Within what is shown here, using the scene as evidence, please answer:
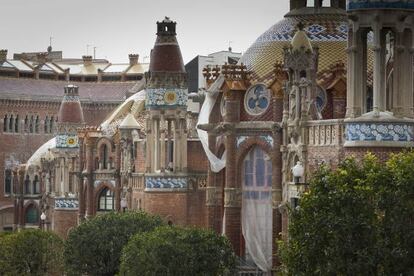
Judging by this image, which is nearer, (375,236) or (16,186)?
(375,236)

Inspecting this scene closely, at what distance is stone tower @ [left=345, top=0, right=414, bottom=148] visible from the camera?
47219 mm

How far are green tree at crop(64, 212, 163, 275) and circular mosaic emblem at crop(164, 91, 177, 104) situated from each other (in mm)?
7870

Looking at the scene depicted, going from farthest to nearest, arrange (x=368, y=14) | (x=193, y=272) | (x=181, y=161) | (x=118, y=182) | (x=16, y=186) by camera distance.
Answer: (x=16, y=186) < (x=118, y=182) < (x=181, y=161) < (x=193, y=272) < (x=368, y=14)

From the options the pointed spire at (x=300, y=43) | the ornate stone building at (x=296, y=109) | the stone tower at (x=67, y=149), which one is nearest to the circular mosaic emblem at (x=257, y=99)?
the ornate stone building at (x=296, y=109)

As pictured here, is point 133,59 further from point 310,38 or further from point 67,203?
point 310,38

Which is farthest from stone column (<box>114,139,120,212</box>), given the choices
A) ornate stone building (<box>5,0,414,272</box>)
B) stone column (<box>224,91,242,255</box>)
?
stone column (<box>224,91,242,255</box>)

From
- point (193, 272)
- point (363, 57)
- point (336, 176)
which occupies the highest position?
point (363, 57)

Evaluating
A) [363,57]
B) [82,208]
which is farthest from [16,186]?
[363,57]

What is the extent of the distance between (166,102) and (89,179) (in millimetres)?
18307

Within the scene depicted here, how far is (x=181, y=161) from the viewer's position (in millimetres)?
75438

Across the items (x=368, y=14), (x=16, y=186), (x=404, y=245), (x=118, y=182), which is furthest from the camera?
(x=16, y=186)

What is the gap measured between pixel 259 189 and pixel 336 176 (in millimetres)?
18980

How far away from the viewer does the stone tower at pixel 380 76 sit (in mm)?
47219

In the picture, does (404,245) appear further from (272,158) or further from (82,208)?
(82,208)
